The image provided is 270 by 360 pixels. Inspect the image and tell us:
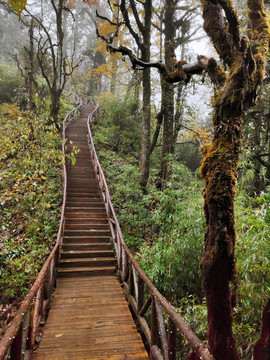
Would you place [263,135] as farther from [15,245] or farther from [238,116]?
[15,245]

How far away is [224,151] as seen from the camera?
2.49 metres

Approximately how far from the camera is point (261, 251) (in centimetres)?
286

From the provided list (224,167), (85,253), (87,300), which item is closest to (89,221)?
(85,253)

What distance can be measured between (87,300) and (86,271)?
1.51 m

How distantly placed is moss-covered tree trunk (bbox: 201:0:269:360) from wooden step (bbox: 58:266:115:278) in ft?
16.0

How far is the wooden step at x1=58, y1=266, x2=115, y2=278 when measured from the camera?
21.1ft

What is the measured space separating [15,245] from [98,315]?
3890 millimetres

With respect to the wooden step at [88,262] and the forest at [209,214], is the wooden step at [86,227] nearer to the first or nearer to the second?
the forest at [209,214]

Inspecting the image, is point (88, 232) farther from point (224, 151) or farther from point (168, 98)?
point (168, 98)

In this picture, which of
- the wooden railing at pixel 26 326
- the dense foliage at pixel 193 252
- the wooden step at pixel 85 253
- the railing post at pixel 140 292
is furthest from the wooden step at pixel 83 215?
the railing post at pixel 140 292

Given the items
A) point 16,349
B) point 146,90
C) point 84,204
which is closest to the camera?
point 16,349

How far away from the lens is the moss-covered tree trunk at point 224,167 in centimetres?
210

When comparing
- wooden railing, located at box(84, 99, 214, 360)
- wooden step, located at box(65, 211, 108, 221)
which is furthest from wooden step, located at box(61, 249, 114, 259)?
wooden step, located at box(65, 211, 108, 221)

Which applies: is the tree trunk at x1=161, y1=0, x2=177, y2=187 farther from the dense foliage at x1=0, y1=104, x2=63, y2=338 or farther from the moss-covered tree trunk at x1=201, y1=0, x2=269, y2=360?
the moss-covered tree trunk at x1=201, y1=0, x2=269, y2=360
